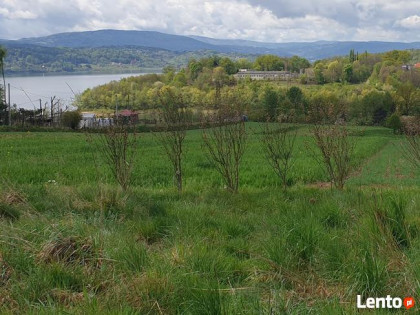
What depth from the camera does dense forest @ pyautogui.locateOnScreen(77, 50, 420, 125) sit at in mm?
11164

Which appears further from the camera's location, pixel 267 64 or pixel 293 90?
pixel 267 64

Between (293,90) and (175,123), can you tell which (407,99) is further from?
(175,123)

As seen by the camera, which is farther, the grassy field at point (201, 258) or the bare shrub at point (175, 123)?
the bare shrub at point (175, 123)

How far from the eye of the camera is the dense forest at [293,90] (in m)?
11.2

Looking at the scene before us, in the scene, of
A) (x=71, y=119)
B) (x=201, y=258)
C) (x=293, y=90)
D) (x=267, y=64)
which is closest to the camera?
(x=201, y=258)

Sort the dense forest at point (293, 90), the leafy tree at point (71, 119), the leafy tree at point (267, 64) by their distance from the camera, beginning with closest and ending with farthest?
the dense forest at point (293, 90) → the leafy tree at point (71, 119) → the leafy tree at point (267, 64)

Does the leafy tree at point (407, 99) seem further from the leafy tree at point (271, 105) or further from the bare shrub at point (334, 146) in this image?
the bare shrub at point (334, 146)

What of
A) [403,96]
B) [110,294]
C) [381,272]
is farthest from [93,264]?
[403,96]

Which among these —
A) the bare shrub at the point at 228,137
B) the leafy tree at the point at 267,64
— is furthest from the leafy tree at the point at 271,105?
the leafy tree at the point at 267,64

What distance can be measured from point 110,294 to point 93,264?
70cm

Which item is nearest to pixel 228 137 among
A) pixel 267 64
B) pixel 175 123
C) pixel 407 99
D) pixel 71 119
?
pixel 175 123

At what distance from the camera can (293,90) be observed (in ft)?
251

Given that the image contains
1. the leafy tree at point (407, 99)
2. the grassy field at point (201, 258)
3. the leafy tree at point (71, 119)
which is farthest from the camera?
the leafy tree at point (407, 99)

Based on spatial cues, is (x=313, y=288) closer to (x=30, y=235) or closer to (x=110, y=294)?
(x=110, y=294)
